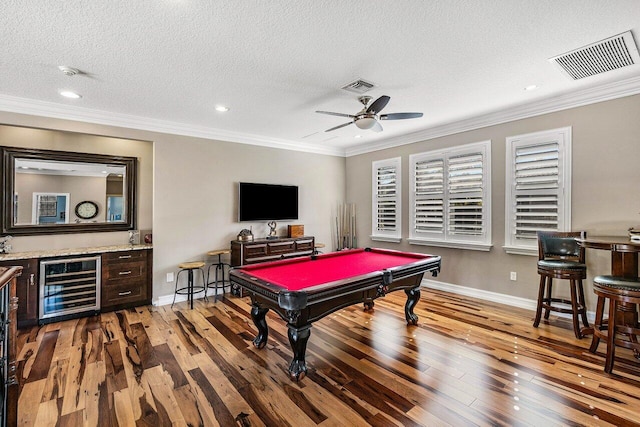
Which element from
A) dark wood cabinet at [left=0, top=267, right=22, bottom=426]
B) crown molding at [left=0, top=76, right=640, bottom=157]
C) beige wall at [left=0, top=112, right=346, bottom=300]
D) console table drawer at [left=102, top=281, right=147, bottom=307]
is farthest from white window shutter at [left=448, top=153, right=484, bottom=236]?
dark wood cabinet at [left=0, top=267, right=22, bottom=426]

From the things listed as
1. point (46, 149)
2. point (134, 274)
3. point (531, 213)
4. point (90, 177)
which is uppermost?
point (46, 149)

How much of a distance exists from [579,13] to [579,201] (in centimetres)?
233

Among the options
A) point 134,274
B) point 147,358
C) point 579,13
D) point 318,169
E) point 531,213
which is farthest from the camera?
point 318,169

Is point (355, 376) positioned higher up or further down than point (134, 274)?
further down

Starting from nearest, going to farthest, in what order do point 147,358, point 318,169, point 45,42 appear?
point 45,42, point 147,358, point 318,169

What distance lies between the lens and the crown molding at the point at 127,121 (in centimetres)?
349

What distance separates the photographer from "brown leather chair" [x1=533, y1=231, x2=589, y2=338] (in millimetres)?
3076

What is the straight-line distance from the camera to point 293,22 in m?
2.13

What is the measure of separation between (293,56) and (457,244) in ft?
12.1

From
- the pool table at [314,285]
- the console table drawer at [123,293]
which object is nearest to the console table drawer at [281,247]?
the pool table at [314,285]

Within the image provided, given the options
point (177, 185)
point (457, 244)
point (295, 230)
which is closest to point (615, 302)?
point (457, 244)

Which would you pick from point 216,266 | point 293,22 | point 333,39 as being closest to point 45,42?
point 293,22

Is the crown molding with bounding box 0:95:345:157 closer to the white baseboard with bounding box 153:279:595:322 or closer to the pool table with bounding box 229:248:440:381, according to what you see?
the white baseboard with bounding box 153:279:595:322

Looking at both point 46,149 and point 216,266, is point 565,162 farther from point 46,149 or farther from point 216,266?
point 46,149
